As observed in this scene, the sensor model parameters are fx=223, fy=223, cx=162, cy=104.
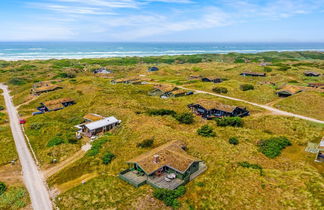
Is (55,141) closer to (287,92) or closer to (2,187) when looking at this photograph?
(2,187)

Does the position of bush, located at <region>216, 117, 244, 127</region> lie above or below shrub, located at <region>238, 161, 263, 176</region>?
above

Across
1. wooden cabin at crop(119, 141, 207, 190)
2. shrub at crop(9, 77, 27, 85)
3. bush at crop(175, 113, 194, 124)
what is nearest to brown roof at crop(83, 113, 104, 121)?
bush at crop(175, 113, 194, 124)

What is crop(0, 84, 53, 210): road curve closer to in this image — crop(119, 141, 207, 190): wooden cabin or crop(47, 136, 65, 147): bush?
crop(47, 136, 65, 147): bush

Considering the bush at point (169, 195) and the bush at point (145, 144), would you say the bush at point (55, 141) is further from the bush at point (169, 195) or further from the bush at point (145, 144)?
the bush at point (169, 195)

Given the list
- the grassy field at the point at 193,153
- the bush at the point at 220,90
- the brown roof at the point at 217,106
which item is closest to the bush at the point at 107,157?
the grassy field at the point at 193,153

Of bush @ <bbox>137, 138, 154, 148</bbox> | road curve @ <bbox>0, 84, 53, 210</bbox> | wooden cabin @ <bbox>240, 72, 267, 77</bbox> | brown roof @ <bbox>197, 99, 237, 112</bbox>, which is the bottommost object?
road curve @ <bbox>0, 84, 53, 210</bbox>

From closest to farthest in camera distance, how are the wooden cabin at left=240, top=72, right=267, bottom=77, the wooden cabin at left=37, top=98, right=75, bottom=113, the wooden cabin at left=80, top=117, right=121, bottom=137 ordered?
the wooden cabin at left=80, top=117, right=121, bottom=137
the wooden cabin at left=37, top=98, right=75, bottom=113
the wooden cabin at left=240, top=72, right=267, bottom=77
